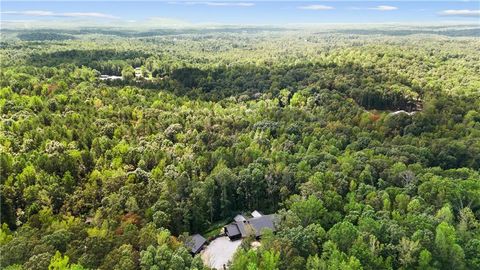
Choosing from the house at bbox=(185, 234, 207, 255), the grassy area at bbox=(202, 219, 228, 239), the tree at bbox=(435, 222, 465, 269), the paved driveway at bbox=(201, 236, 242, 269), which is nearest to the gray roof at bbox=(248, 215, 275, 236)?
the paved driveway at bbox=(201, 236, 242, 269)

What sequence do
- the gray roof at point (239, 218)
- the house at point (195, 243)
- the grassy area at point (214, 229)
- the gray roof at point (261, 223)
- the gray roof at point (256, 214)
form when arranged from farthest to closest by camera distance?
the gray roof at point (256, 214), the gray roof at point (239, 218), the grassy area at point (214, 229), the gray roof at point (261, 223), the house at point (195, 243)

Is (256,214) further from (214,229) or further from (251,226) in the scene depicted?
(214,229)

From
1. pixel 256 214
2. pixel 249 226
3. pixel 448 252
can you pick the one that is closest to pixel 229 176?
pixel 256 214

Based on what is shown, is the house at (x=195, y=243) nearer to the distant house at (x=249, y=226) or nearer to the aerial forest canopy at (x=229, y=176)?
the aerial forest canopy at (x=229, y=176)

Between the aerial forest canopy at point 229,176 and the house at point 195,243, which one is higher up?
the aerial forest canopy at point 229,176

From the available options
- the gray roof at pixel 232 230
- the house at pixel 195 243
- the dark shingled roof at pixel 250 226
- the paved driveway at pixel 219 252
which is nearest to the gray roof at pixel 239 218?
the dark shingled roof at pixel 250 226

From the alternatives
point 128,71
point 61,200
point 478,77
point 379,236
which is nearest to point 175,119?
point 61,200
